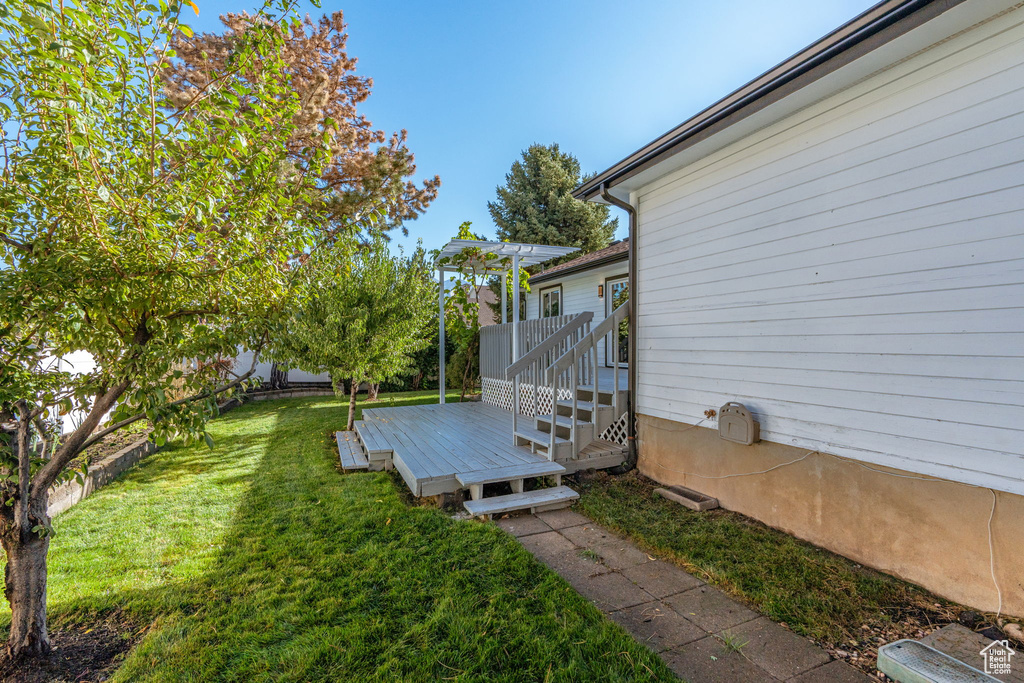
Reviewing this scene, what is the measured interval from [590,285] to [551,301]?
2.05 m

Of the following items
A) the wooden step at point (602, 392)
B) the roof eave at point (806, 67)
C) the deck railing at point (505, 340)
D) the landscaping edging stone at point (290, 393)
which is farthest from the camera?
the landscaping edging stone at point (290, 393)

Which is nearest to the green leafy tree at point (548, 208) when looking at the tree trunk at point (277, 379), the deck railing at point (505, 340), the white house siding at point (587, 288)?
the white house siding at point (587, 288)

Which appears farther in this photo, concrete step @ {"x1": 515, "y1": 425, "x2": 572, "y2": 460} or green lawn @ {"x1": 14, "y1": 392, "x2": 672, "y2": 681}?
concrete step @ {"x1": 515, "y1": 425, "x2": 572, "y2": 460}

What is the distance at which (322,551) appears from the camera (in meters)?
3.43

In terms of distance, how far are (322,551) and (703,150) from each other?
4.96 m

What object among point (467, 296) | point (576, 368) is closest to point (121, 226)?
point (576, 368)

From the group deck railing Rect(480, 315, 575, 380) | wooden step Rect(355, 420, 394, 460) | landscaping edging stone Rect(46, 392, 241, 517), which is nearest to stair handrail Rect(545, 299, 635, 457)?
deck railing Rect(480, 315, 575, 380)

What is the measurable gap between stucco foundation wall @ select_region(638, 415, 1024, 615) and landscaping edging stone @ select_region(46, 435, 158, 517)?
16.8 feet

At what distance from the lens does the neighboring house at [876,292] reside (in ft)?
8.44

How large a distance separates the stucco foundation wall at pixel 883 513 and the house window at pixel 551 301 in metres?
7.27

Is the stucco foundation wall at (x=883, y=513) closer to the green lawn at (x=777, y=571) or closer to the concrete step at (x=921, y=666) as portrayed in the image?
the green lawn at (x=777, y=571)

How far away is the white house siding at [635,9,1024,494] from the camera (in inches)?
101

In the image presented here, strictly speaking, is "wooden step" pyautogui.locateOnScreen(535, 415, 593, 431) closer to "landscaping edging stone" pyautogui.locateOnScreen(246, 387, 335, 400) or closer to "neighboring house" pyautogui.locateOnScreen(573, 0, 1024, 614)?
"neighboring house" pyautogui.locateOnScreen(573, 0, 1024, 614)

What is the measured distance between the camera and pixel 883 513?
309 centimetres
